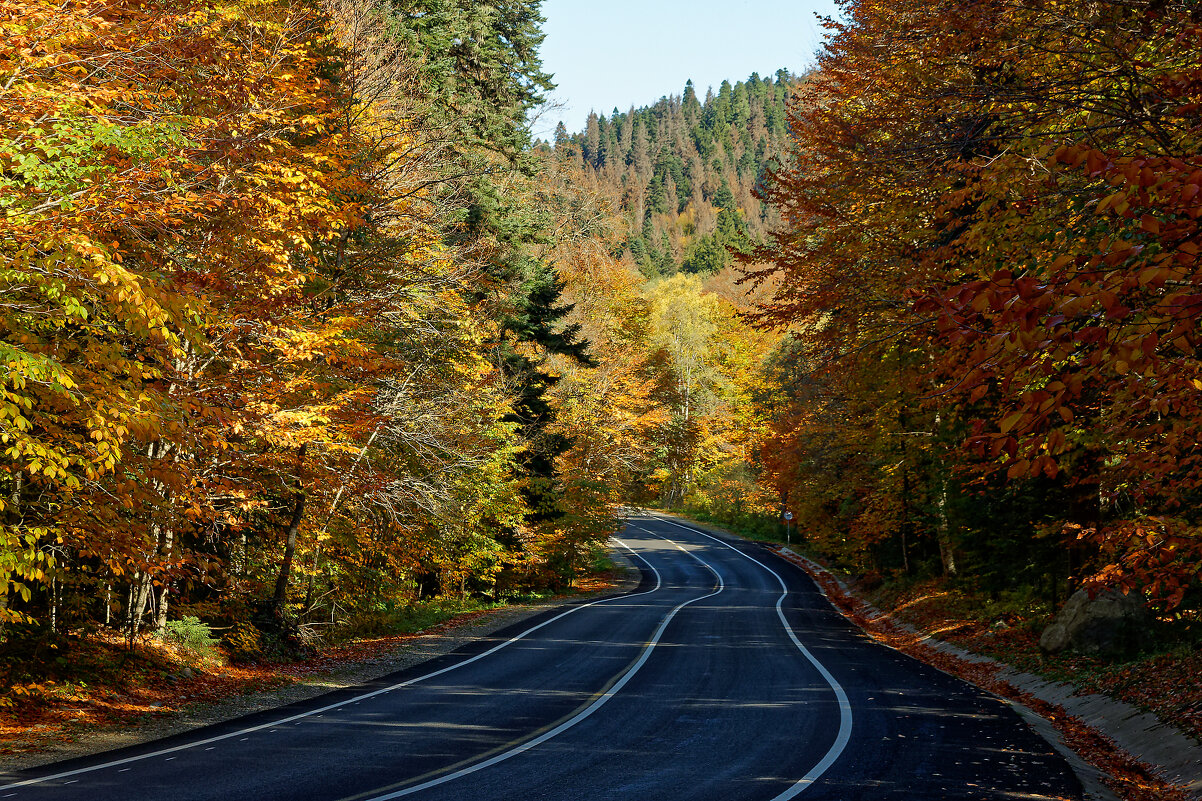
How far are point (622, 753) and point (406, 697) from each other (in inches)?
179

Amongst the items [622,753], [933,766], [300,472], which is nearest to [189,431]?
[300,472]

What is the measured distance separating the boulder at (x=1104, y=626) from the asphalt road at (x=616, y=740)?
2007mm

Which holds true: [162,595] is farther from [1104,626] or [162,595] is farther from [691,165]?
[691,165]

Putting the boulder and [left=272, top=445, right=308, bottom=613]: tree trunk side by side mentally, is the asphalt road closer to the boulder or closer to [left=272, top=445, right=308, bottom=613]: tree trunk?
the boulder

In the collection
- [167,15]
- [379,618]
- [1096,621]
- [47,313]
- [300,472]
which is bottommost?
[379,618]

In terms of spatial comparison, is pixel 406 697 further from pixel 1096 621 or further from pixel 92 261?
pixel 1096 621

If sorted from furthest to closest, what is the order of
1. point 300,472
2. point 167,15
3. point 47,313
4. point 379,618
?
point 379,618 < point 300,472 < point 167,15 < point 47,313

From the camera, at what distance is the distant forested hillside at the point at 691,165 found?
10894cm

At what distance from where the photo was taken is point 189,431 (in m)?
9.98

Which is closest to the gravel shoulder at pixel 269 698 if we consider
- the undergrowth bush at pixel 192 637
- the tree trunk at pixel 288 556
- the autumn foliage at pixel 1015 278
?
the undergrowth bush at pixel 192 637

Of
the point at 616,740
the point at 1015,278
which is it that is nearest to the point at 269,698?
the point at 616,740

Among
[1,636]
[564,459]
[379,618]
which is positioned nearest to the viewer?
[1,636]

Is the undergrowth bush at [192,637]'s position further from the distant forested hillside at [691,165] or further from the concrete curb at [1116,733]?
the distant forested hillside at [691,165]

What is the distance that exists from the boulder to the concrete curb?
2.89ft
